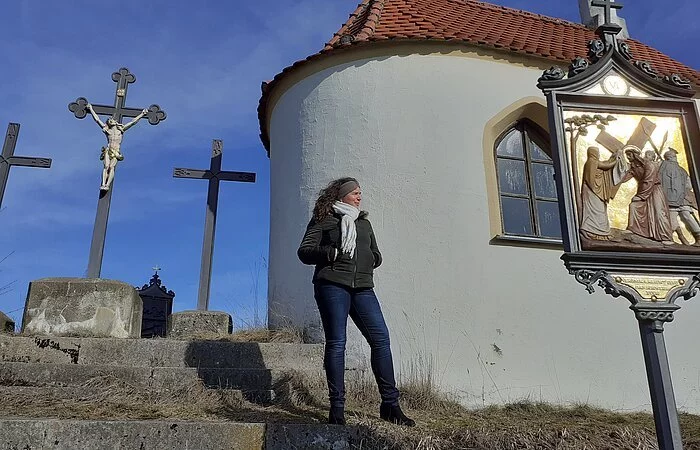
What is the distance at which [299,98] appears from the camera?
751 centimetres

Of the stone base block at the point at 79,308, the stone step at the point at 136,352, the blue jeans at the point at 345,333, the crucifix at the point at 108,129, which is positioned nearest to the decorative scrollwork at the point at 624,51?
the blue jeans at the point at 345,333

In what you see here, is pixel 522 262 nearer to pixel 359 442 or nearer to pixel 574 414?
pixel 574 414

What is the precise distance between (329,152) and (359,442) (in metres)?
4.12

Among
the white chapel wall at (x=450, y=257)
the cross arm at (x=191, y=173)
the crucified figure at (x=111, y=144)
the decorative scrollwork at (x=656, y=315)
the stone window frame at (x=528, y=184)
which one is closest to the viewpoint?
the decorative scrollwork at (x=656, y=315)

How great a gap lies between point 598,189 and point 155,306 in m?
8.50

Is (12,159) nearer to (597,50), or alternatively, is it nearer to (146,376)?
(146,376)

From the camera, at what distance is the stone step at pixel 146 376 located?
459 centimetres

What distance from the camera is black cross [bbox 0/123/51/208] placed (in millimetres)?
7867

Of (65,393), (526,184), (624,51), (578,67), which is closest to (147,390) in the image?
(65,393)

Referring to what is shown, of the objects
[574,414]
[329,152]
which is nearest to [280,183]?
[329,152]

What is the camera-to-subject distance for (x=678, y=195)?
3.23 m

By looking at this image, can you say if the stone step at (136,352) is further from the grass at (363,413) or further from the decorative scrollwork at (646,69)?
the decorative scrollwork at (646,69)

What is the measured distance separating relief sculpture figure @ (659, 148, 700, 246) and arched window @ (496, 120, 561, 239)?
322 centimetres

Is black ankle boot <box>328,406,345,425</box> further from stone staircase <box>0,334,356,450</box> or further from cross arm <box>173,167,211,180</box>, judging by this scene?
cross arm <box>173,167,211,180</box>
